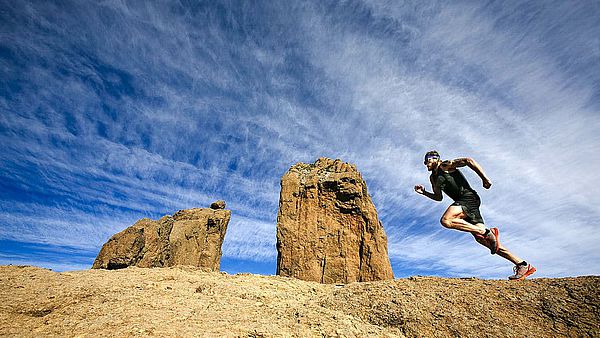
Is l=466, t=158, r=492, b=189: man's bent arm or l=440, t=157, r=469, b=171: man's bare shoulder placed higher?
l=440, t=157, r=469, b=171: man's bare shoulder

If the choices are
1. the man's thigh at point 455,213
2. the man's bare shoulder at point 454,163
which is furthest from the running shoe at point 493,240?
the man's bare shoulder at point 454,163

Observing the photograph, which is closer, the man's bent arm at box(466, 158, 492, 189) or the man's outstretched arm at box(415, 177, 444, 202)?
the man's bent arm at box(466, 158, 492, 189)

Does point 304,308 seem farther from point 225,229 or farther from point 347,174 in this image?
point 225,229

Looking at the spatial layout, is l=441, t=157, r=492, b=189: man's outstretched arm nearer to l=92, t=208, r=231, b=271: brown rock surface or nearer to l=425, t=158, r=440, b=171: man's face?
l=425, t=158, r=440, b=171: man's face

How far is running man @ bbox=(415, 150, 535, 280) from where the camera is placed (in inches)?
195

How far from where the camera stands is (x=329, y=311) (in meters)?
4.69

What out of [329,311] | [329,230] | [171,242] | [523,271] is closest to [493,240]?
[523,271]

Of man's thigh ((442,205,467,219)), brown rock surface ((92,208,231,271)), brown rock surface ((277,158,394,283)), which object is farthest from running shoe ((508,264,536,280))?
brown rock surface ((92,208,231,271))

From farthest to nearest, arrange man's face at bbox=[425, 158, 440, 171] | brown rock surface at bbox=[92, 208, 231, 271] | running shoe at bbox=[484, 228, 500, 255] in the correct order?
brown rock surface at bbox=[92, 208, 231, 271], man's face at bbox=[425, 158, 440, 171], running shoe at bbox=[484, 228, 500, 255]

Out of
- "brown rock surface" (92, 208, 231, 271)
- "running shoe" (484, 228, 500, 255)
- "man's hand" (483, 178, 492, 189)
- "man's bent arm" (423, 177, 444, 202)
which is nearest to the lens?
"man's hand" (483, 178, 492, 189)

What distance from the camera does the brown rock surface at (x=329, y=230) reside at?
1835 cm

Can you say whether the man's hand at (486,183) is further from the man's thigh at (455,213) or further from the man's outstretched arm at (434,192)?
the man's outstretched arm at (434,192)

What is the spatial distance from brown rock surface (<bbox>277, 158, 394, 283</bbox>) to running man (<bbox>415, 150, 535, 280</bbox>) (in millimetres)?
13909

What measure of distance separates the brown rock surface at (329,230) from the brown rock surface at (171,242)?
6.36 meters
